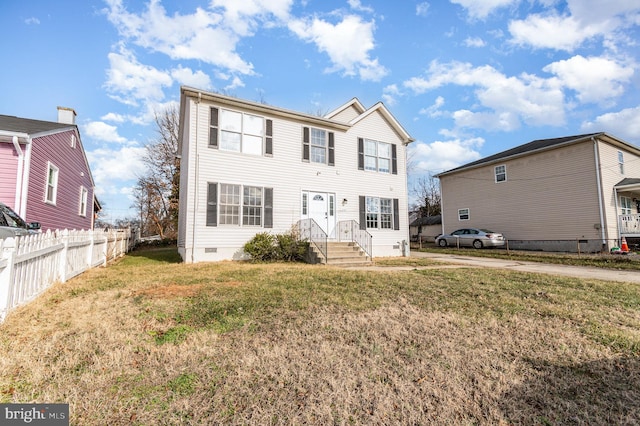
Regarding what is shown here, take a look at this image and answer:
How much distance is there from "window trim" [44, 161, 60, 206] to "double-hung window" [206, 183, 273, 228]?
6.28 m

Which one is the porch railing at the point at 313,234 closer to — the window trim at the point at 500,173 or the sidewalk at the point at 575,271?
the sidewalk at the point at 575,271

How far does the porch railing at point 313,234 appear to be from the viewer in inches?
407

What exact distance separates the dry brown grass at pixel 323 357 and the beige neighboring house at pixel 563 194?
13.9 m

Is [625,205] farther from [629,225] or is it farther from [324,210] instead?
[324,210]

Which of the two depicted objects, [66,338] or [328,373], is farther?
[66,338]

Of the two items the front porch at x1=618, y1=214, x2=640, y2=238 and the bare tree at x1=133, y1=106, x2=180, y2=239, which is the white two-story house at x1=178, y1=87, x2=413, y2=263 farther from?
the front porch at x1=618, y1=214, x2=640, y2=238

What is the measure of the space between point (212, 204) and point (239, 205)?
98cm

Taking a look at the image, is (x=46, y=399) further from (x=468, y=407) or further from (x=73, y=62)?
(x=73, y=62)

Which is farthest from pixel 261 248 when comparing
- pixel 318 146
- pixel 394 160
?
pixel 394 160

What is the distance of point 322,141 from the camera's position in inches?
513

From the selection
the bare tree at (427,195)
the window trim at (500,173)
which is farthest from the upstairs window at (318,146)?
the bare tree at (427,195)

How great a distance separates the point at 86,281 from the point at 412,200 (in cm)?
4224

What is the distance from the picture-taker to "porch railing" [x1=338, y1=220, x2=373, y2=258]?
39.9 ft

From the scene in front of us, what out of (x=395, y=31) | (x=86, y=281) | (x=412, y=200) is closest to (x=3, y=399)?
(x=86, y=281)
